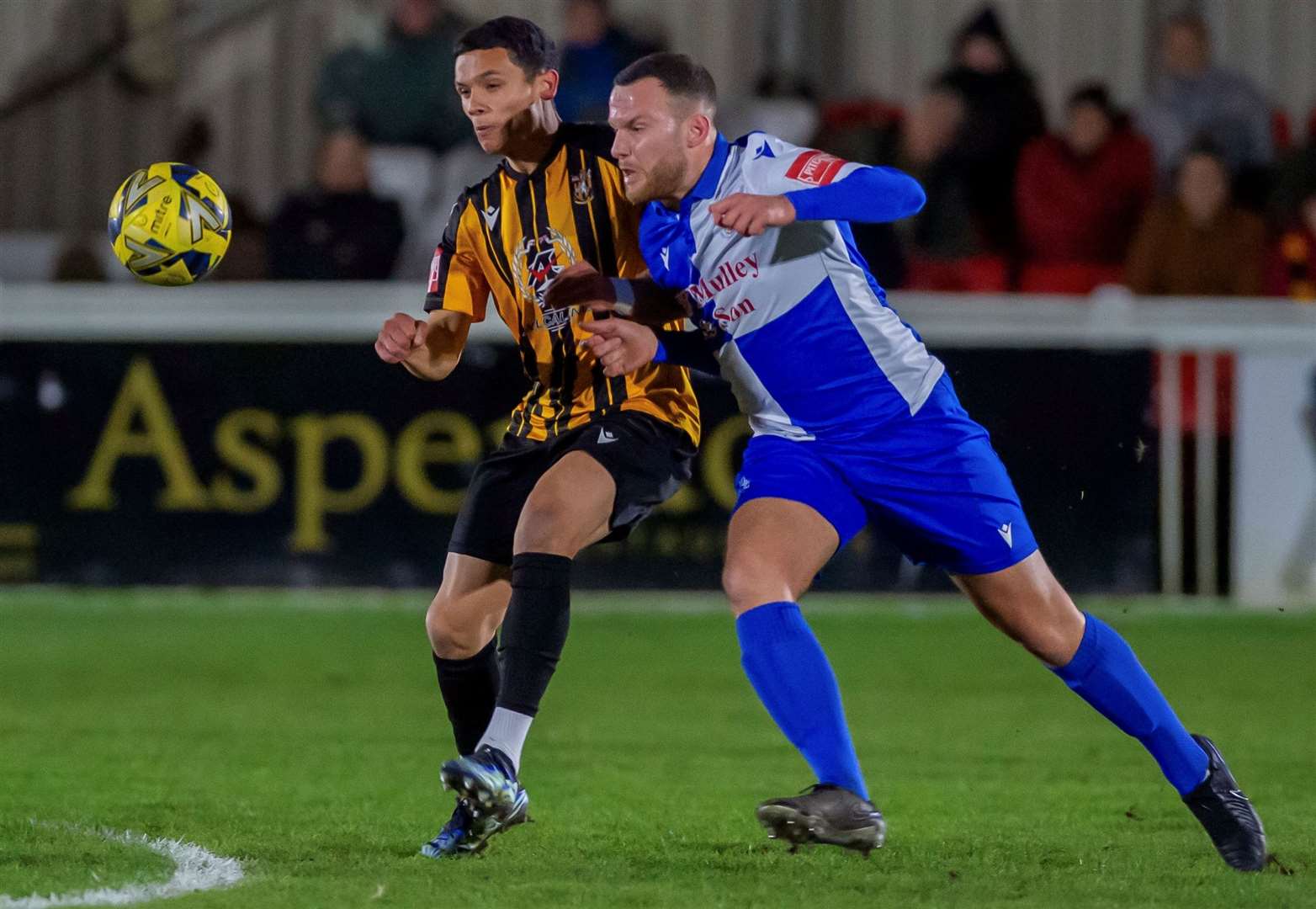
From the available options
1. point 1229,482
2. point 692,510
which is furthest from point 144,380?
point 1229,482

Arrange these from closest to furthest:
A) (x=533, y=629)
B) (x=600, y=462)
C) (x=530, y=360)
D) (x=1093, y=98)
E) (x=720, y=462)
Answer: (x=533, y=629) → (x=600, y=462) → (x=530, y=360) → (x=720, y=462) → (x=1093, y=98)

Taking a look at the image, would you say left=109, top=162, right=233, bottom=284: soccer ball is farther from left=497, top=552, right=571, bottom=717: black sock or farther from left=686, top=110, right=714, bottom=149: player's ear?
left=686, top=110, right=714, bottom=149: player's ear

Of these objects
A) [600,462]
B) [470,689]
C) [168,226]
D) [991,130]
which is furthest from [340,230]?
[600,462]

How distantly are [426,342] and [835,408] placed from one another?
1.16 m

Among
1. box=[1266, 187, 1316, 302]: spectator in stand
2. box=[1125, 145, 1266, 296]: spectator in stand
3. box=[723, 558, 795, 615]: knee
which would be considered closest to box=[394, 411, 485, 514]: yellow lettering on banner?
box=[1125, 145, 1266, 296]: spectator in stand

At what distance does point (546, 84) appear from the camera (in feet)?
16.5

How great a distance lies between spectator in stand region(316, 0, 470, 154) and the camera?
12469mm

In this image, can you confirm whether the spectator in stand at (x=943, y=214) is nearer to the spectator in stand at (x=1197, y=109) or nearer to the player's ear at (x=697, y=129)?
the spectator in stand at (x=1197, y=109)

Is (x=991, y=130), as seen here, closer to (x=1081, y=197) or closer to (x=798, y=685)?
(x=1081, y=197)

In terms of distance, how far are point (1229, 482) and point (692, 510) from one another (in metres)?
2.64

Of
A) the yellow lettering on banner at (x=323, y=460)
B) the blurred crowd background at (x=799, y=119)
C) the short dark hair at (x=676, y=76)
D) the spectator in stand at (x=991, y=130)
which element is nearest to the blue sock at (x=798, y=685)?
the short dark hair at (x=676, y=76)

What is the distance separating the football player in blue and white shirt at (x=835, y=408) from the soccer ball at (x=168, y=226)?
1.22 metres

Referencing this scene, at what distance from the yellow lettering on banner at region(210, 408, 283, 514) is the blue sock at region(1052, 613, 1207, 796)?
621cm

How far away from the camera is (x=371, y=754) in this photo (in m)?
6.41
